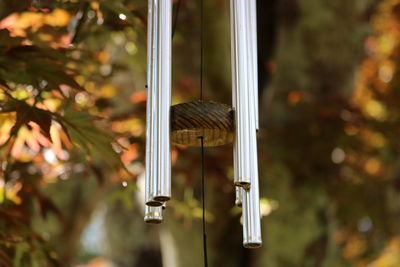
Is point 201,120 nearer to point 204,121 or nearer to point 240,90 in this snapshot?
point 204,121

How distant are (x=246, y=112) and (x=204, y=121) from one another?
0.35ft

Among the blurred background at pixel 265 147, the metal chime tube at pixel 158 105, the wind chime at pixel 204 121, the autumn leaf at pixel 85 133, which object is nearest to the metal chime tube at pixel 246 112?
the wind chime at pixel 204 121

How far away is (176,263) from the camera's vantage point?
4.16 m

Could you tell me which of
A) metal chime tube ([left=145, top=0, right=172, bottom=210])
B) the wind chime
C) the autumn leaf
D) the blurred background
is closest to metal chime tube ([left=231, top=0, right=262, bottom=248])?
the wind chime

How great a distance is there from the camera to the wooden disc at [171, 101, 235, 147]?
1936mm

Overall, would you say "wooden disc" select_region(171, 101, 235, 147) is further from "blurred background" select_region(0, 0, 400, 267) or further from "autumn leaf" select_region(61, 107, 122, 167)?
"blurred background" select_region(0, 0, 400, 267)

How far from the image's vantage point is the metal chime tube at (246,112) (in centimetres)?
185

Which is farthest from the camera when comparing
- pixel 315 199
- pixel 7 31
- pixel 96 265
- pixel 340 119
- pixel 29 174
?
pixel 96 265

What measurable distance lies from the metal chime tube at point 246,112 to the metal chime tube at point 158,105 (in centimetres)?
18

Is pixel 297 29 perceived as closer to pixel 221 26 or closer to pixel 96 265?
pixel 221 26

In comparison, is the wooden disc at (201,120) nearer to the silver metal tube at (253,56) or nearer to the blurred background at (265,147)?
the silver metal tube at (253,56)

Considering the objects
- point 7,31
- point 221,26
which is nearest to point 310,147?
point 221,26

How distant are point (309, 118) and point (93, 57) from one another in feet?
4.66

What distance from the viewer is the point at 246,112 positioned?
1.93 m
